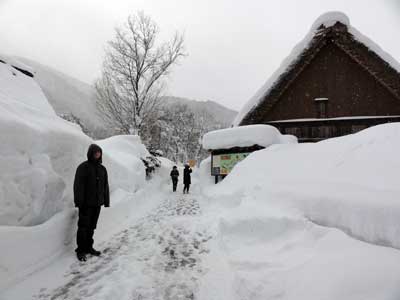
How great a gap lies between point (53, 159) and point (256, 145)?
7.56 metres

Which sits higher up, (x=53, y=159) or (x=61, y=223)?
(x=53, y=159)

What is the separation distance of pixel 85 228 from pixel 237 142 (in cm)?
760

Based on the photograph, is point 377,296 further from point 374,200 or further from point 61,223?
point 61,223

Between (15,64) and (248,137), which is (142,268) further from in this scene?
(248,137)

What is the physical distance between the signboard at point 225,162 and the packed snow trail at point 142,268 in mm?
5548

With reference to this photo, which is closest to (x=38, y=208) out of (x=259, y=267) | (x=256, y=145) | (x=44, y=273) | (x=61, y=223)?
(x=61, y=223)

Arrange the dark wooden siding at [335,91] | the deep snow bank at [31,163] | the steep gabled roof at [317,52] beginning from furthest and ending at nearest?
the dark wooden siding at [335,91] < the steep gabled roof at [317,52] < the deep snow bank at [31,163]

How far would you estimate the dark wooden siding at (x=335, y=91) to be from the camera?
31.4ft

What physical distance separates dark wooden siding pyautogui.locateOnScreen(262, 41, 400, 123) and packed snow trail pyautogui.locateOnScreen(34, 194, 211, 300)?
7616mm

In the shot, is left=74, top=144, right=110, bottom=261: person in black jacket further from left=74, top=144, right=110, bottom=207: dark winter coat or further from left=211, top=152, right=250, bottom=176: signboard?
left=211, top=152, right=250, bottom=176: signboard

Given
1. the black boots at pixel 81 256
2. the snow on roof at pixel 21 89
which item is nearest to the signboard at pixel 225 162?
the snow on roof at pixel 21 89

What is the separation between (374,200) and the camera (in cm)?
275

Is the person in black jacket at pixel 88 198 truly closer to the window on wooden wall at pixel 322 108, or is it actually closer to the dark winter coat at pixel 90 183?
the dark winter coat at pixel 90 183

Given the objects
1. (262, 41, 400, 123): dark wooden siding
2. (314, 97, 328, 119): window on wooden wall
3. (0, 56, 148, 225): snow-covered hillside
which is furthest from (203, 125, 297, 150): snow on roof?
(0, 56, 148, 225): snow-covered hillside
